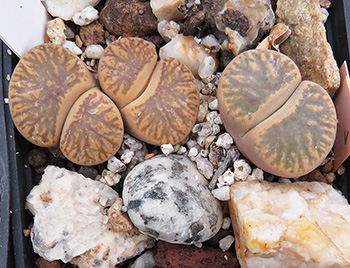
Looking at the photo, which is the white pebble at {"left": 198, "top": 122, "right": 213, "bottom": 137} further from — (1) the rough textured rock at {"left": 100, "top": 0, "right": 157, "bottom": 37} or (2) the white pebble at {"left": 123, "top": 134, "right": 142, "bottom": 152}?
(1) the rough textured rock at {"left": 100, "top": 0, "right": 157, "bottom": 37}

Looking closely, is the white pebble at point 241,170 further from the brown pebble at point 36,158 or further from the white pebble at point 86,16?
the white pebble at point 86,16

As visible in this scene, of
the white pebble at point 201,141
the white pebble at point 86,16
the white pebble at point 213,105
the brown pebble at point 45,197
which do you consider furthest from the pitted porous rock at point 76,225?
the white pebble at point 86,16

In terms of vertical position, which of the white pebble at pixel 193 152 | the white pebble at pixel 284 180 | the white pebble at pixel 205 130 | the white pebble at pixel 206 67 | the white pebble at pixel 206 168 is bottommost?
the white pebble at pixel 284 180

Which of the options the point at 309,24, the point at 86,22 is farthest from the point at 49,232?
the point at 309,24

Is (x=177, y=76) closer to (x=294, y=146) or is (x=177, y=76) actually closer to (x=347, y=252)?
(x=294, y=146)

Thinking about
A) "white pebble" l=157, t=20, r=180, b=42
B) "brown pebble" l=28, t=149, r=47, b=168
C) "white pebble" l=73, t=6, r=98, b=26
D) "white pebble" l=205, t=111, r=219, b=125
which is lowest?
"white pebble" l=205, t=111, r=219, b=125

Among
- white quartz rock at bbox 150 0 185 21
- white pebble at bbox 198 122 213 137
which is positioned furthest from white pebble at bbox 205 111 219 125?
white quartz rock at bbox 150 0 185 21
